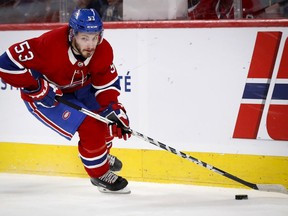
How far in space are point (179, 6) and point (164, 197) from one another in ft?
3.56

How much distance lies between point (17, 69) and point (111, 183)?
0.78 meters

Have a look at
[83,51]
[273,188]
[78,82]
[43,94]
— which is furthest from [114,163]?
[273,188]

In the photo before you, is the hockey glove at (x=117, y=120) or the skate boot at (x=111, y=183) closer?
the hockey glove at (x=117, y=120)

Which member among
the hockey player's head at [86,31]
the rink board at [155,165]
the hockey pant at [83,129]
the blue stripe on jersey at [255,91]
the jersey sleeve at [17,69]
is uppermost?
the hockey player's head at [86,31]

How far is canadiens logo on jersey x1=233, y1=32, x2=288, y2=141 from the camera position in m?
4.13

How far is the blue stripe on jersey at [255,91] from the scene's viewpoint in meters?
4.18

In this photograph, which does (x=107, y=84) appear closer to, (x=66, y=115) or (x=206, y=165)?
(x=66, y=115)

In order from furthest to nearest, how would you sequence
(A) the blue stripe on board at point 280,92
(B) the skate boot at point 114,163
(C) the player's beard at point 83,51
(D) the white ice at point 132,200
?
(B) the skate boot at point 114,163 < (A) the blue stripe on board at point 280,92 < (C) the player's beard at point 83,51 < (D) the white ice at point 132,200

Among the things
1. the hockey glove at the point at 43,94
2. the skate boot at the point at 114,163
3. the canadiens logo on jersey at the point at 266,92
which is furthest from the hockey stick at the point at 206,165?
the skate boot at the point at 114,163

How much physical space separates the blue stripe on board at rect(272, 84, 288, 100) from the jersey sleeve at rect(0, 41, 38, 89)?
1243mm

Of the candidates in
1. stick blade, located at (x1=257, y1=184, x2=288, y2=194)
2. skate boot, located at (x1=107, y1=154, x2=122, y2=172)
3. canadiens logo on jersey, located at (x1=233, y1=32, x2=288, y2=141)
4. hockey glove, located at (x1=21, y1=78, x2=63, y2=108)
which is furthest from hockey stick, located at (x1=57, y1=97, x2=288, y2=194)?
skate boot, located at (x1=107, y1=154, x2=122, y2=172)

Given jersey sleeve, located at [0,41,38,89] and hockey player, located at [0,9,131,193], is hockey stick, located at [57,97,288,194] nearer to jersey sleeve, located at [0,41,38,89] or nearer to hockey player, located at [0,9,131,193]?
hockey player, located at [0,9,131,193]

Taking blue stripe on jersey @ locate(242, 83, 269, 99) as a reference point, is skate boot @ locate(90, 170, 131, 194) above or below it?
below

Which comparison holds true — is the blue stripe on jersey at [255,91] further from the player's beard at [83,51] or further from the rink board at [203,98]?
the player's beard at [83,51]
